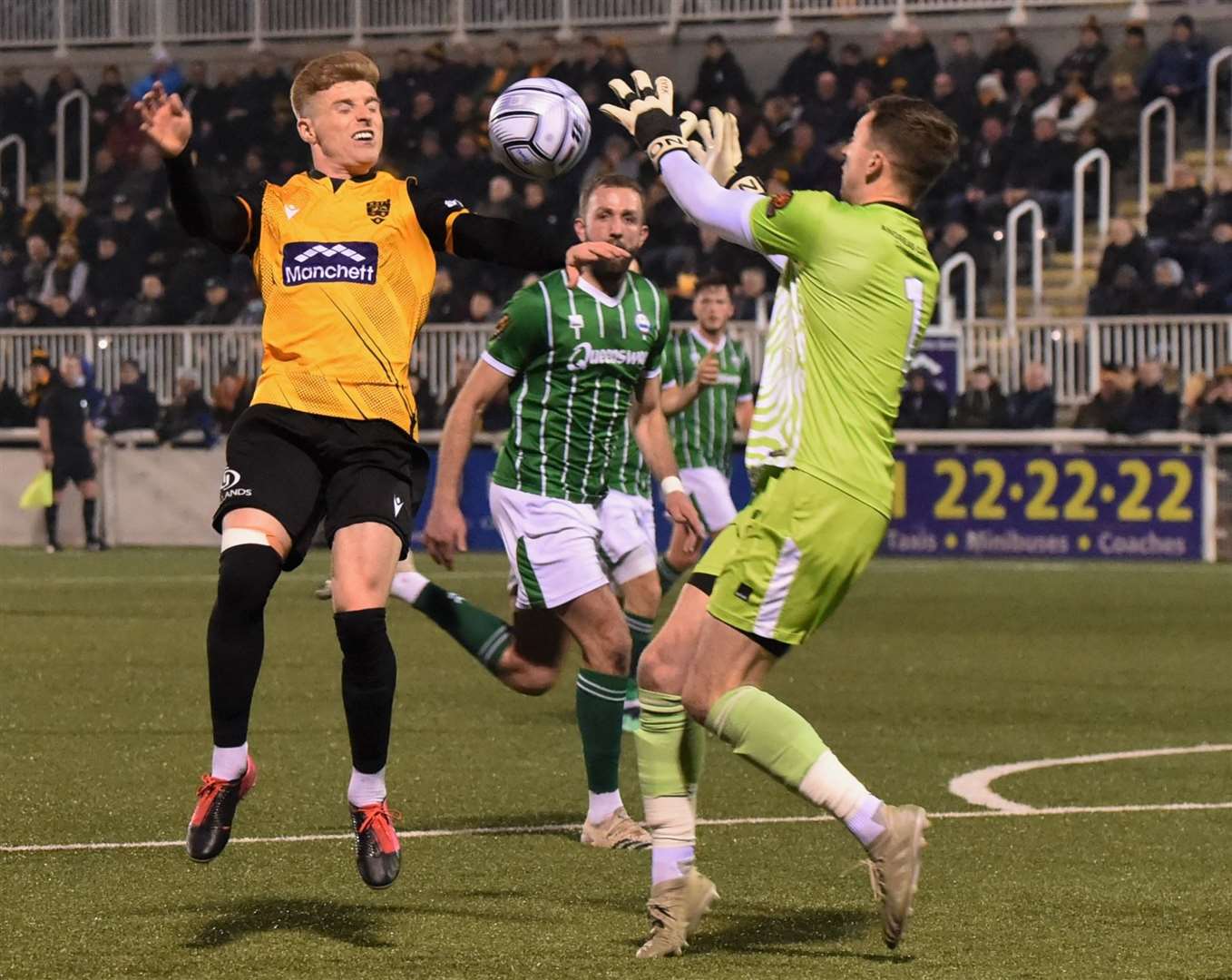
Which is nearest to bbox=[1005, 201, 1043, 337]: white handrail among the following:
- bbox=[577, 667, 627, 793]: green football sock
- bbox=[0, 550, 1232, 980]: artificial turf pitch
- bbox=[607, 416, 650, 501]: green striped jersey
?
bbox=[0, 550, 1232, 980]: artificial turf pitch

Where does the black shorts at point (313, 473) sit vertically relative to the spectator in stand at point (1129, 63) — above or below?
below

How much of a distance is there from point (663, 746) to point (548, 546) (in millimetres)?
2171

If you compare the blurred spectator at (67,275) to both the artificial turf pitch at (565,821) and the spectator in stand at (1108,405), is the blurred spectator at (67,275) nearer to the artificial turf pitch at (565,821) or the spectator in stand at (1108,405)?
the spectator in stand at (1108,405)

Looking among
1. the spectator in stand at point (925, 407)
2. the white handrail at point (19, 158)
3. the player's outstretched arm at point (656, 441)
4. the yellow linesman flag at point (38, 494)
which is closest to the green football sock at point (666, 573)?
the player's outstretched arm at point (656, 441)

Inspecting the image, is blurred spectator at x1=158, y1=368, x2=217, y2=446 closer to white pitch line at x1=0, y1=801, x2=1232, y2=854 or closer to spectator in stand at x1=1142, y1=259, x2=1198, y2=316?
spectator in stand at x1=1142, y1=259, x2=1198, y2=316

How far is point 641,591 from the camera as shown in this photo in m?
9.26

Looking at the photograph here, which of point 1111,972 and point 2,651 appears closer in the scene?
point 1111,972

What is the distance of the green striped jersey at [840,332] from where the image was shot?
582 centimetres

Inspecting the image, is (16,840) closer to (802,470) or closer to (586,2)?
(802,470)

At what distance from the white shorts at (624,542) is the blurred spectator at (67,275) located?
21460 millimetres

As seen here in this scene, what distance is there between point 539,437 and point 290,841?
5.52 feet

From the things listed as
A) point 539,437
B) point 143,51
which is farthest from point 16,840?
point 143,51

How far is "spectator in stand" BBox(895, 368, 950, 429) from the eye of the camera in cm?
2359

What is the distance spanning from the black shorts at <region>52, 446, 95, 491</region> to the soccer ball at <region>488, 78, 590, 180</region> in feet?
60.8
